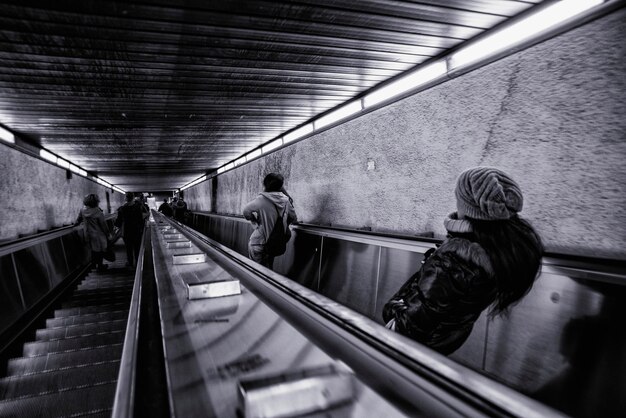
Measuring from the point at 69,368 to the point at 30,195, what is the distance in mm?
6389

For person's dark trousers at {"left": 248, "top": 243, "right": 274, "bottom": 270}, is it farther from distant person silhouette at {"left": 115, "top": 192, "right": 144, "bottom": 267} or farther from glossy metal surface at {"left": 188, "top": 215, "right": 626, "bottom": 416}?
distant person silhouette at {"left": 115, "top": 192, "right": 144, "bottom": 267}

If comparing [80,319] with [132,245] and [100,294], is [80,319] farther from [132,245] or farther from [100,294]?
[132,245]

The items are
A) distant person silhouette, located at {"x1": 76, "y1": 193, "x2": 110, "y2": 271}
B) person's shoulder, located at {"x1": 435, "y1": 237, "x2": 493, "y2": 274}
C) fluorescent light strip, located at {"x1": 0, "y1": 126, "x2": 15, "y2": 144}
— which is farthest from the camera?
distant person silhouette, located at {"x1": 76, "y1": 193, "x2": 110, "y2": 271}

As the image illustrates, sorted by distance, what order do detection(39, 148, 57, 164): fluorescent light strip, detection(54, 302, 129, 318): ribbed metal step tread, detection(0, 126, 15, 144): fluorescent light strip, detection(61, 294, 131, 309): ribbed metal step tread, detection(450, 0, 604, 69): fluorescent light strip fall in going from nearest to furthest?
detection(450, 0, 604, 69): fluorescent light strip, detection(54, 302, 129, 318): ribbed metal step tread, detection(61, 294, 131, 309): ribbed metal step tread, detection(0, 126, 15, 144): fluorescent light strip, detection(39, 148, 57, 164): fluorescent light strip

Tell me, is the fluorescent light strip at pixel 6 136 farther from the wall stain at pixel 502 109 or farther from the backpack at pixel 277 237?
the wall stain at pixel 502 109

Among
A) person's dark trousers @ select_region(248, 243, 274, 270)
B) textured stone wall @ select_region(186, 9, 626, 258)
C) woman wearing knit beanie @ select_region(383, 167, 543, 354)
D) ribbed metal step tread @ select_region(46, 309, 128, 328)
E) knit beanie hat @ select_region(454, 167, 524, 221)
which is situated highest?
textured stone wall @ select_region(186, 9, 626, 258)

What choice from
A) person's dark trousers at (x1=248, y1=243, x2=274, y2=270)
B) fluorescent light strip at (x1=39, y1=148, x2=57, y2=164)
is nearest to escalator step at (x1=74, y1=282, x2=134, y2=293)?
person's dark trousers at (x1=248, y1=243, x2=274, y2=270)

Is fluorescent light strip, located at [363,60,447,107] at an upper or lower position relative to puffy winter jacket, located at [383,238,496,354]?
upper

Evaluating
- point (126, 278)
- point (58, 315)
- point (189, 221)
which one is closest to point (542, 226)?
point (58, 315)

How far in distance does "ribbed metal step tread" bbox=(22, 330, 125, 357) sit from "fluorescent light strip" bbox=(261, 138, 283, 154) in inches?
230

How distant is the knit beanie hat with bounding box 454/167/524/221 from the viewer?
4.45 ft

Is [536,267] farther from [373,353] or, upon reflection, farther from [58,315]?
[58,315]

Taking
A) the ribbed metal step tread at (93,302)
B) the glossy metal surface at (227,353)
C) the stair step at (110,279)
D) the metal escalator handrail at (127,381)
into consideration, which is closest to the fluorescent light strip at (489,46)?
the glossy metal surface at (227,353)

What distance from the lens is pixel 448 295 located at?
1331 millimetres
